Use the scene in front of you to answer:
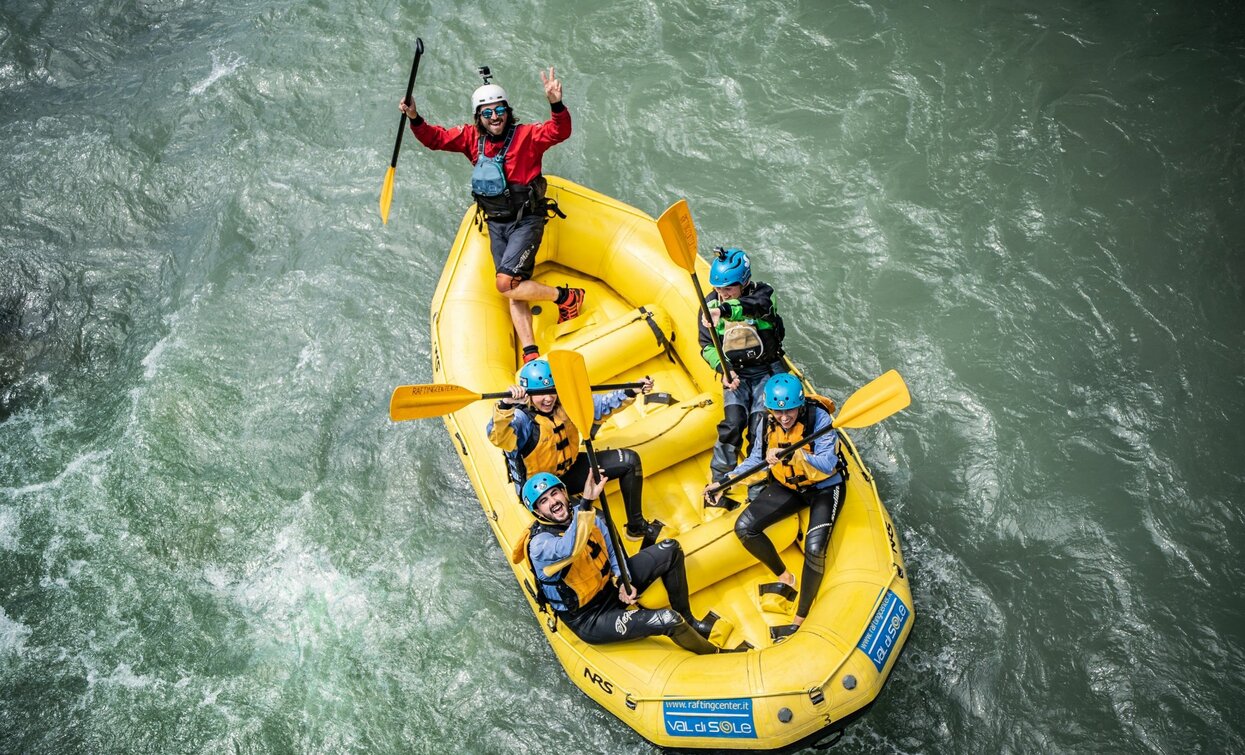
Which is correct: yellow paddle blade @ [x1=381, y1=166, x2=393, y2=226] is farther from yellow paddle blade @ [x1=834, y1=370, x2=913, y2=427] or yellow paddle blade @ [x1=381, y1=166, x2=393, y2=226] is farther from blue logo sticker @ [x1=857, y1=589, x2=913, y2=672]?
blue logo sticker @ [x1=857, y1=589, x2=913, y2=672]

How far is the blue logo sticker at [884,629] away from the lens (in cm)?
408

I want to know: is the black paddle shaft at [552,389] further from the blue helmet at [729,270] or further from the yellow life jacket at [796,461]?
the yellow life jacket at [796,461]

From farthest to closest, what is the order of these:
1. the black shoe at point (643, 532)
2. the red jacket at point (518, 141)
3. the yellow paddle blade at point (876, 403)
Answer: the red jacket at point (518, 141)
the black shoe at point (643, 532)
the yellow paddle blade at point (876, 403)

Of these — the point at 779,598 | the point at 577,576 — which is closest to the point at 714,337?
the point at 779,598

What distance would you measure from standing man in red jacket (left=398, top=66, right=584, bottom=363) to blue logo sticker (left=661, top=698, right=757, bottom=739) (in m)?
2.20

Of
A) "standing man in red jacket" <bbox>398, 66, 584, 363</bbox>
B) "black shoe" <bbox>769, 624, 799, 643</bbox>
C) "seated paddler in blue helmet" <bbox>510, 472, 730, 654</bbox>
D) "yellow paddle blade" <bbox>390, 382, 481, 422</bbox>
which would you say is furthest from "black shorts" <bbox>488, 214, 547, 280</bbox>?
"black shoe" <bbox>769, 624, 799, 643</bbox>

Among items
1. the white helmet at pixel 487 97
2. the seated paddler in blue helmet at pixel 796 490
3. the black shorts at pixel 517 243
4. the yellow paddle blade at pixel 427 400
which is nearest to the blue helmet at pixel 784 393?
the seated paddler in blue helmet at pixel 796 490

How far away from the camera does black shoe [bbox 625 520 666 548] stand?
15.9 feet

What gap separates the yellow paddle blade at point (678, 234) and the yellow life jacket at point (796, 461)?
1.06 meters

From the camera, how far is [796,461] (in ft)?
14.5

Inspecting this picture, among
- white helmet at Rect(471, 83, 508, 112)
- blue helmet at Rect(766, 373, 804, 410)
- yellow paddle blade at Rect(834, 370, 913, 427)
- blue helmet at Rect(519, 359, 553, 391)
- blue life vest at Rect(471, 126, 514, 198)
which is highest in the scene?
white helmet at Rect(471, 83, 508, 112)

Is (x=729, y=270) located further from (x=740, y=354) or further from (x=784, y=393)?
(x=784, y=393)

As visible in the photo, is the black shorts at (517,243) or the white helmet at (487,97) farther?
the black shorts at (517,243)

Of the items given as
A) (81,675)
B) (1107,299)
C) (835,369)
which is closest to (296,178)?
(81,675)
